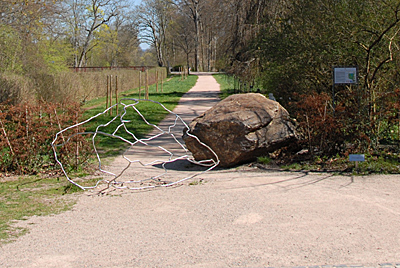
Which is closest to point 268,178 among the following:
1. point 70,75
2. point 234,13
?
point 234,13

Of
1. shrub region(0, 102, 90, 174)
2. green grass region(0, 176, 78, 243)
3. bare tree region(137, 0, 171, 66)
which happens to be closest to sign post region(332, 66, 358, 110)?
shrub region(0, 102, 90, 174)

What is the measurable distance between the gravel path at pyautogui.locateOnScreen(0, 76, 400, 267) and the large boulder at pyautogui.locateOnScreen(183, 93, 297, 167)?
1.29 metres

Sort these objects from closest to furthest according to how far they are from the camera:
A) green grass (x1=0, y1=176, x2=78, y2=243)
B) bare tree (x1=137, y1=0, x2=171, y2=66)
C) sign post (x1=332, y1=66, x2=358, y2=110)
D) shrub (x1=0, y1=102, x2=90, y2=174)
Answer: green grass (x1=0, y1=176, x2=78, y2=243)
shrub (x1=0, y1=102, x2=90, y2=174)
sign post (x1=332, y1=66, x2=358, y2=110)
bare tree (x1=137, y1=0, x2=171, y2=66)

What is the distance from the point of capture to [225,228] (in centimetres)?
557

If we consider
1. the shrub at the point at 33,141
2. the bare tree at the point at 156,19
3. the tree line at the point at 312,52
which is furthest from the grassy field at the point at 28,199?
the bare tree at the point at 156,19

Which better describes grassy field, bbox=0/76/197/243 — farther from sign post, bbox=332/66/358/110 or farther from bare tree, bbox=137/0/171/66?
bare tree, bbox=137/0/171/66

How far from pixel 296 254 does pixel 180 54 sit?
93633 mm

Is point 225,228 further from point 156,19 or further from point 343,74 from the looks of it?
point 156,19

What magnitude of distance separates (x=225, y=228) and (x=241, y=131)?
3.56 metres

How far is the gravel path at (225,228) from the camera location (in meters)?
4.68

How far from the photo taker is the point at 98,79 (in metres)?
32.3

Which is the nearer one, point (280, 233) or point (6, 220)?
point (280, 233)

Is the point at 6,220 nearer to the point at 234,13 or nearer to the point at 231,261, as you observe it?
the point at 231,261

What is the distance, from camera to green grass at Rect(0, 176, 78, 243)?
5754mm
